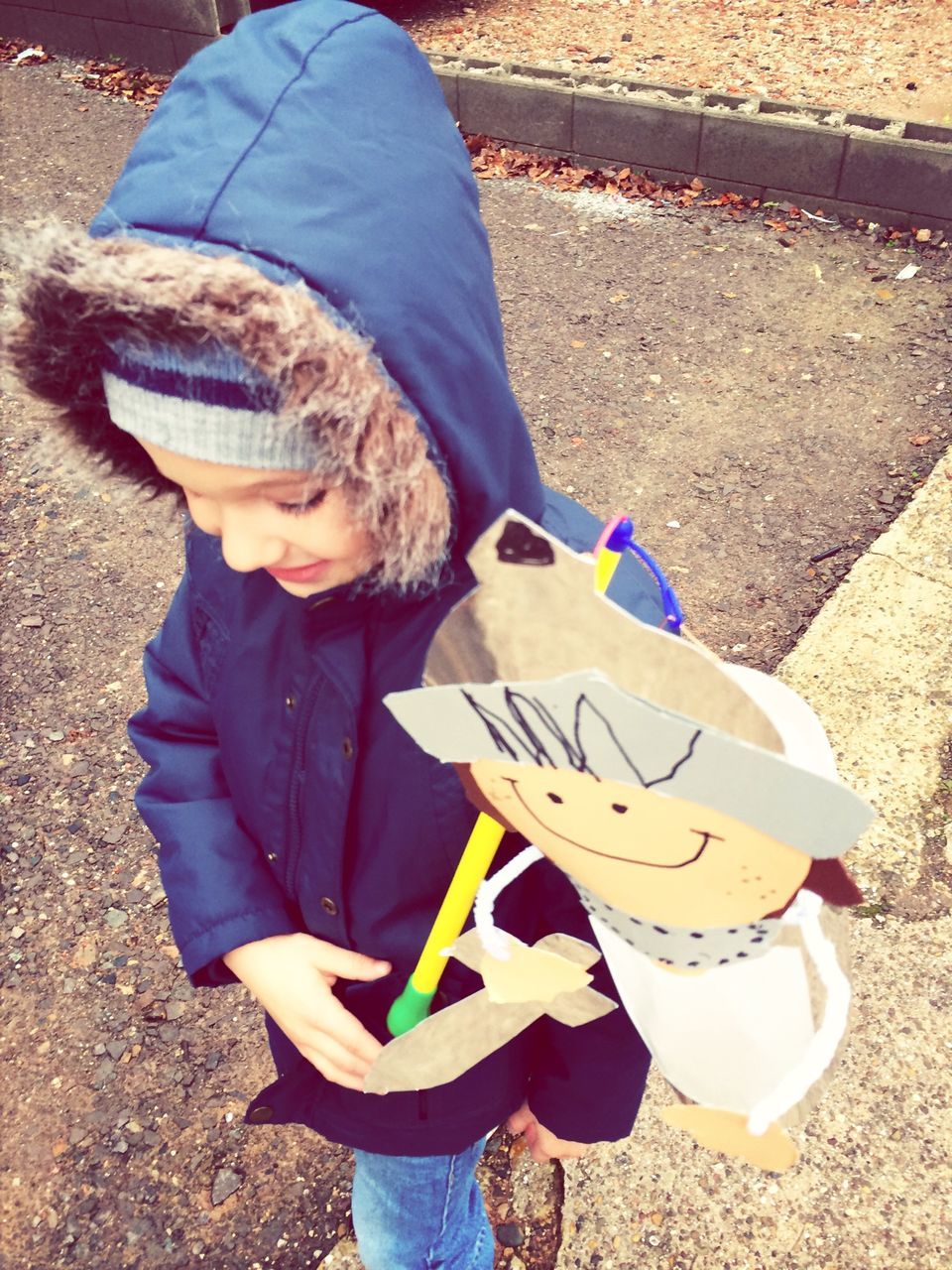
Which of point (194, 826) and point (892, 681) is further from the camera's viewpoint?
point (892, 681)

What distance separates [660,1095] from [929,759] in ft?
3.34

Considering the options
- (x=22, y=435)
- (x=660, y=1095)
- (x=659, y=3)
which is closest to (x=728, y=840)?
(x=660, y=1095)

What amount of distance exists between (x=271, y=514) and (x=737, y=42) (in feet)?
21.5

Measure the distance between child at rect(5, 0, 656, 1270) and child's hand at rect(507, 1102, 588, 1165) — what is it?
1 cm

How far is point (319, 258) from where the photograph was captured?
0.84 m

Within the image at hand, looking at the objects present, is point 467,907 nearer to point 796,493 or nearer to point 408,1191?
point 408,1191

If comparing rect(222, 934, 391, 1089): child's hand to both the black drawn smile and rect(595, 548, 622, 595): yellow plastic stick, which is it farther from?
rect(595, 548, 622, 595): yellow plastic stick

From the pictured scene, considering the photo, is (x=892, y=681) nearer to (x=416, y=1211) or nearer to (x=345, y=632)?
(x=416, y=1211)

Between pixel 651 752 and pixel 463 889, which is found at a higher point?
pixel 651 752

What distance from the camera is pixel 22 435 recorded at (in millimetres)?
3895

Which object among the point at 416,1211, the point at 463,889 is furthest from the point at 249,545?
the point at 416,1211

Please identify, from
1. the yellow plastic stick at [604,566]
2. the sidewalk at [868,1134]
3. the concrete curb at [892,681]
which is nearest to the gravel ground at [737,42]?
the concrete curb at [892,681]

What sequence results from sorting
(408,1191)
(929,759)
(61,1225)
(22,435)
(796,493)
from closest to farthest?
(408,1191)
(61,1225)
(929,759)
(796,493)
(22,435)

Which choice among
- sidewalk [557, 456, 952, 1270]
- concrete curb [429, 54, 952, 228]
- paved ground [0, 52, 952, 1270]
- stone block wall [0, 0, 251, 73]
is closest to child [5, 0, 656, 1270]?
paved ground [0, 52, 952, 1270]
